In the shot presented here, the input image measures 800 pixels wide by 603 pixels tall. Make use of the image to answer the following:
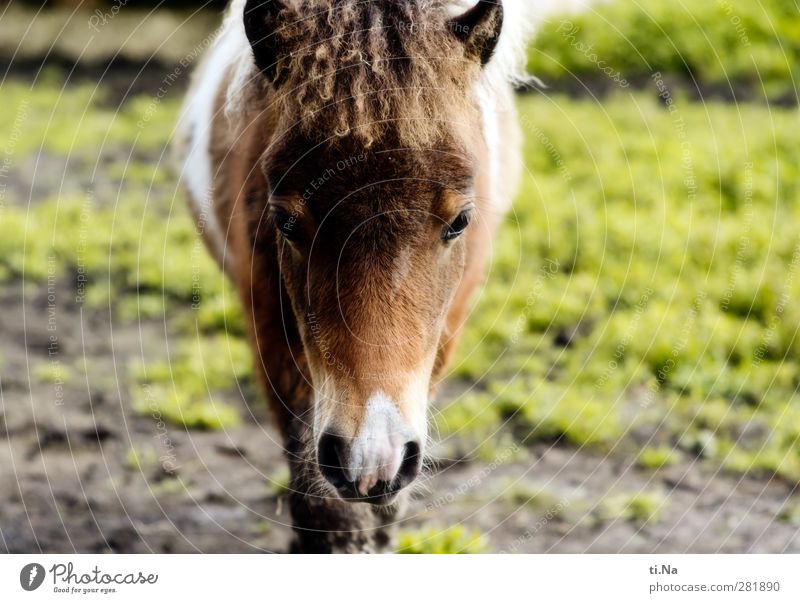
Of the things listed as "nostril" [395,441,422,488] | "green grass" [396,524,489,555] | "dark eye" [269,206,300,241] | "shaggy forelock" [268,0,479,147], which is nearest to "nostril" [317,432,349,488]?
"nostril" [395,441,422,488]

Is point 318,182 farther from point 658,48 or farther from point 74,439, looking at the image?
point 658,48

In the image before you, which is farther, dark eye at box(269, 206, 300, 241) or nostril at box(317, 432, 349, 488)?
dark eye at box(269, 206, 300, 241)

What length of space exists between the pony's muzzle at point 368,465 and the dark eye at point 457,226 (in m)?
0.65

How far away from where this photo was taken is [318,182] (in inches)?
91.0

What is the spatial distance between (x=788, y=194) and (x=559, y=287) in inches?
94.1

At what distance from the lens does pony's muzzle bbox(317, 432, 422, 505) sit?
2.15m

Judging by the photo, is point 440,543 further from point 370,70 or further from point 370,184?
point 370,70

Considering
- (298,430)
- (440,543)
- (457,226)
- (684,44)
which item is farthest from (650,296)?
(684,44)

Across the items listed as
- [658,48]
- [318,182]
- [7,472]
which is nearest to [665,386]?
[318,182]

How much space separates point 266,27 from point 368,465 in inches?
53.3

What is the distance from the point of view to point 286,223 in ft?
8.07

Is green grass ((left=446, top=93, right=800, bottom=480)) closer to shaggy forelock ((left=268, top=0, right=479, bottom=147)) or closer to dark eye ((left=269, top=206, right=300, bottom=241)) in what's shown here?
dark eye ((left=269, top=206, right=300, bottom=241))

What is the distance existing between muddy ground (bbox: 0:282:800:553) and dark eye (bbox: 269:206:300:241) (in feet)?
4.93

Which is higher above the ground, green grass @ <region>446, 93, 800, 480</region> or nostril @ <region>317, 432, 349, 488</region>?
nostril @ <region>317, 432, 349, 488</region>
